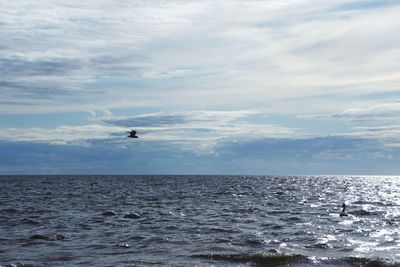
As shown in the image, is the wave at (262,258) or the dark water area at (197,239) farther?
the dark water area at (197,239)

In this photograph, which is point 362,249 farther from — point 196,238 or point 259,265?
point 196,238

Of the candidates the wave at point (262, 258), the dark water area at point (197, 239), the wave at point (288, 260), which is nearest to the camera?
the wave at point (288, 260)

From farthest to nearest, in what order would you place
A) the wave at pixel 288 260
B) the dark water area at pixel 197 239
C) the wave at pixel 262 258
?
the dark water area at pixel 197 239, the wave at pixel 262 258, the wave at pixel 288 260

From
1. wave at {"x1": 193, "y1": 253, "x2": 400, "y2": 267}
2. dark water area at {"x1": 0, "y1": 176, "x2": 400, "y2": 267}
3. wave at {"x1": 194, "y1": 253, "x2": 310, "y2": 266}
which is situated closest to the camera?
wave at {"x1": 193, "y1": 253, "x2": 400, "y2": 267}

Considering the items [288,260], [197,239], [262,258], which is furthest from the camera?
[197,239]

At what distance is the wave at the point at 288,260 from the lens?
2159 cm

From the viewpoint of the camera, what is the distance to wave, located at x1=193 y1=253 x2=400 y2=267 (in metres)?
21.6

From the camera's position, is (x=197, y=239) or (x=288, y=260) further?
(x=197, y=239)

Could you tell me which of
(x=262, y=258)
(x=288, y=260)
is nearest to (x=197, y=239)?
(x=262, y=258)

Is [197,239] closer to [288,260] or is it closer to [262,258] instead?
[262,258]

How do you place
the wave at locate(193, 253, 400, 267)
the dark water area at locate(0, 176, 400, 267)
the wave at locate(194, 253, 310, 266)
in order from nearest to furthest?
the wave at locate(193, 253, 400, 267) < the wave at locate(194, 253, 310, 266) < the dark water area at locate(0, 176, 400, 267)

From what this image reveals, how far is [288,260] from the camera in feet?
72.8

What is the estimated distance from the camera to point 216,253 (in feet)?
76.9

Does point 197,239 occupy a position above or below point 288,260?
above
